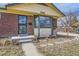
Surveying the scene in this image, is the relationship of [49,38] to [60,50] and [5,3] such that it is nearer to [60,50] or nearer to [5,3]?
A: [60,50]

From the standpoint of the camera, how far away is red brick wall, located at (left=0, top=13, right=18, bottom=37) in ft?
8.72

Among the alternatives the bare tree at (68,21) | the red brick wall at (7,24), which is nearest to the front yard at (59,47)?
the bare tree at (68,21)

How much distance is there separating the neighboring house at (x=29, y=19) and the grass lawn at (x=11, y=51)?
0.61ft

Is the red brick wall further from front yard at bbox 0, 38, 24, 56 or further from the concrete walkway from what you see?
the concrete walkway

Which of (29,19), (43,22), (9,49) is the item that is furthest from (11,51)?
(43,22)

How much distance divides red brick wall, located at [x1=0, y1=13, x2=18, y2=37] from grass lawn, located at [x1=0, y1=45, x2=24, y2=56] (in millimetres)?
188

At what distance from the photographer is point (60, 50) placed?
2.68m

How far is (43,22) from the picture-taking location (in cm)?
279

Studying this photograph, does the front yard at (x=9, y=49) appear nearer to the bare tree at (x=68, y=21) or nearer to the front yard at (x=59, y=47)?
the front yard at (x=59, y=47)

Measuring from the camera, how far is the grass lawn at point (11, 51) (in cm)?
267

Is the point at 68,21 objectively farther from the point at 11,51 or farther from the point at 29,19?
the point at 11,51

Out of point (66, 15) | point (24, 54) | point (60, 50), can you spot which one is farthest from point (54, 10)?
point (24, 54)

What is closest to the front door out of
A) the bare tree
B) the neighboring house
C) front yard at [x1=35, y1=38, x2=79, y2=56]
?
the neighboring house

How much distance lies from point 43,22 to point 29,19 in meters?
0.22
